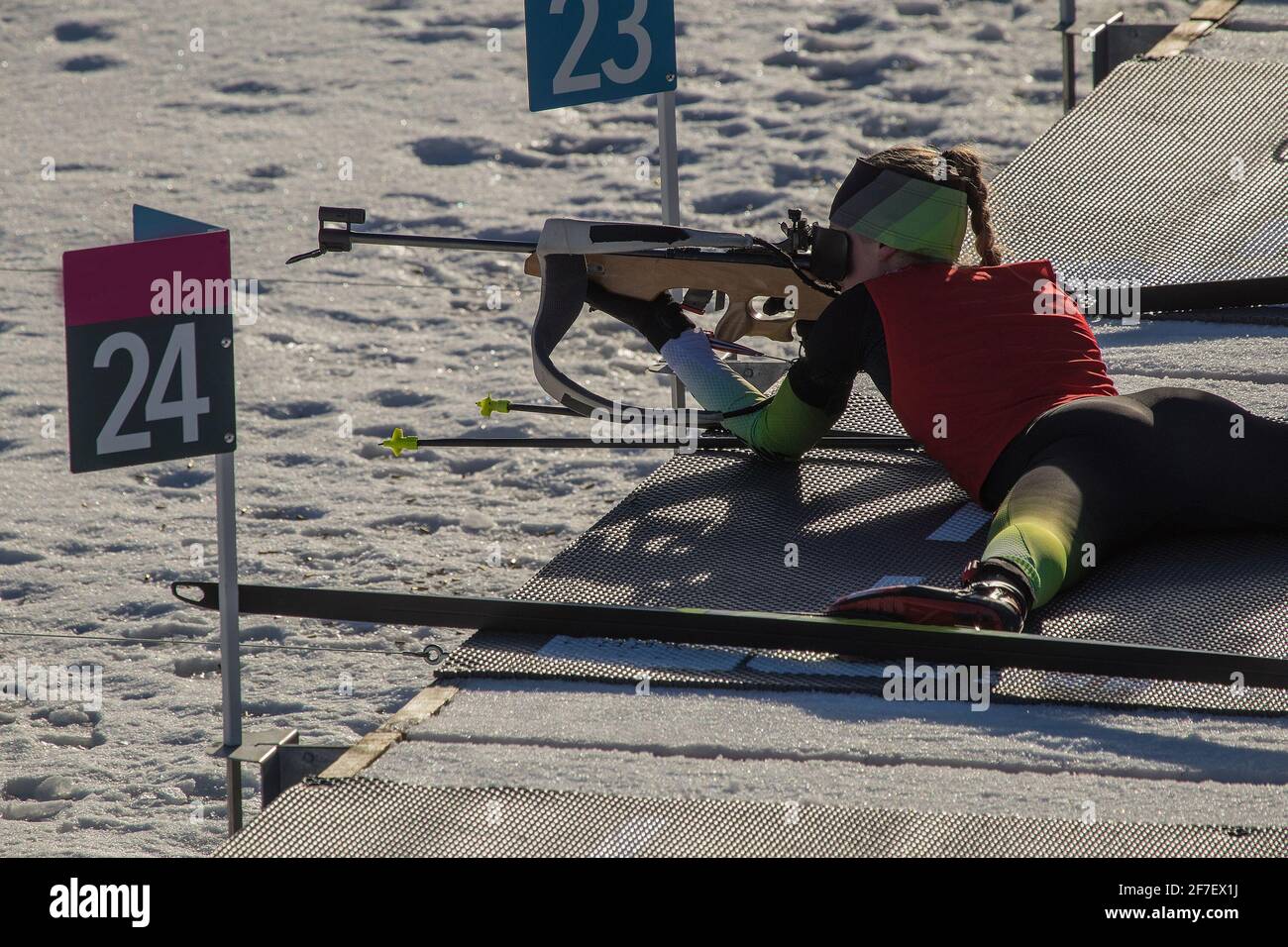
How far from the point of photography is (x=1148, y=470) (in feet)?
10.5

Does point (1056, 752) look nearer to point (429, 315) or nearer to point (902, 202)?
point (902, 202)

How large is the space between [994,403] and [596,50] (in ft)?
4.90

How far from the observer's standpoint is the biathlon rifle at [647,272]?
377 centimetres

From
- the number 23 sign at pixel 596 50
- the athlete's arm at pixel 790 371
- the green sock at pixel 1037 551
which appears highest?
the number 23 sign at pixel 596 50

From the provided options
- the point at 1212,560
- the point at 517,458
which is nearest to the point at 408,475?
the point at 517,458

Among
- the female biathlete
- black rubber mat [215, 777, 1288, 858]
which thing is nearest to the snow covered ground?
black rubber mat [215, 777, 1288, 858]

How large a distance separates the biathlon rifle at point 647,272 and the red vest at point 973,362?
13.8 inches

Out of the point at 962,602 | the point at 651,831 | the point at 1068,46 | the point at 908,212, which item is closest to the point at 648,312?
the point at 908,212

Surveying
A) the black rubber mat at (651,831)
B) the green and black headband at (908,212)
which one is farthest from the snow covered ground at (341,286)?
the green and black headband at (908,212)

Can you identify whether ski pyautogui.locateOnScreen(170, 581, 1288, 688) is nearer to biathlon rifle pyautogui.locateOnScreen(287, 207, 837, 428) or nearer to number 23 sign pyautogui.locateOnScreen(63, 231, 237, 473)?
number 23 sign pyautogui.locateOnScreen(63, 231, 237, 473)

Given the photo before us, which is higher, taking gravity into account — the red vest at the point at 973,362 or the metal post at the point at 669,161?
the metal post at the point at 669,161

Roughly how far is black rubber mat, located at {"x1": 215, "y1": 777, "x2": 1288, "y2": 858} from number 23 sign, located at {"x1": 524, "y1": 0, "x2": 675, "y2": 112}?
214 cm

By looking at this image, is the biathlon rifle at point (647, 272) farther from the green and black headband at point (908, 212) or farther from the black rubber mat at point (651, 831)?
the black rubber mat at point (651, 831)

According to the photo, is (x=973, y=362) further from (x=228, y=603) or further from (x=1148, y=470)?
(x=228, y=603)
